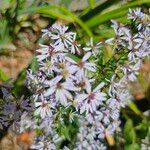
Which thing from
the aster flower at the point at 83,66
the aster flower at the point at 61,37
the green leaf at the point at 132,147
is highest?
the aster flower at the point at 61,37

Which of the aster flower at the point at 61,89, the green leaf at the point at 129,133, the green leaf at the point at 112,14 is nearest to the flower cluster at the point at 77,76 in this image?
the aster flower at the point at 61,89

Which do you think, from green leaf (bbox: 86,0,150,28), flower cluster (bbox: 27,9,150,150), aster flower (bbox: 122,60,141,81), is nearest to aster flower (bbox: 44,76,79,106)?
flower cluster (bbox: 27,9,150,150)

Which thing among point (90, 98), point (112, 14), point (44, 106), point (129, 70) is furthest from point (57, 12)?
point (90, 98)

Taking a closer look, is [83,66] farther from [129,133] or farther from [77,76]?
[129,133]

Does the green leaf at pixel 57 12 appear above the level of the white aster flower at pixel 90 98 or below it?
above

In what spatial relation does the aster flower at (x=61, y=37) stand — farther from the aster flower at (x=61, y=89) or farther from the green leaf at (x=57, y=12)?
the green leaf at (x=57, y=12)

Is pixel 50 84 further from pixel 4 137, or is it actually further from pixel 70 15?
pixel 4 137

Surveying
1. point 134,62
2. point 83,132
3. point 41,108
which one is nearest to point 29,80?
point 41,108
